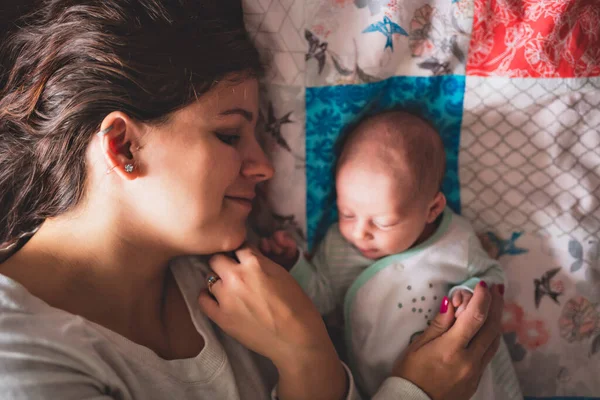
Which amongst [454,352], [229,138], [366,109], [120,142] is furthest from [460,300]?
[120,142]

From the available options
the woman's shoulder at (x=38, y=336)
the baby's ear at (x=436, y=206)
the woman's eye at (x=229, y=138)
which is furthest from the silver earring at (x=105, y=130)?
the baby's ear at (x=436, y=206)

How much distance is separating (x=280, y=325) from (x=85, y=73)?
0.68 m

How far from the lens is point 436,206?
1.37 meters

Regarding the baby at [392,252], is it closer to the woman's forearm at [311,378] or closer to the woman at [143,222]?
the woman at [143,222]

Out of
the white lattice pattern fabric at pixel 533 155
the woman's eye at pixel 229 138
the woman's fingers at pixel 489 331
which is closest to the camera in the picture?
the woman's eye at pixel 229 138

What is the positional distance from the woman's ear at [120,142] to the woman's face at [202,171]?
23mm

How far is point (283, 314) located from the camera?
112 cm

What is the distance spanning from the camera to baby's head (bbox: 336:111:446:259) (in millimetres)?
1254

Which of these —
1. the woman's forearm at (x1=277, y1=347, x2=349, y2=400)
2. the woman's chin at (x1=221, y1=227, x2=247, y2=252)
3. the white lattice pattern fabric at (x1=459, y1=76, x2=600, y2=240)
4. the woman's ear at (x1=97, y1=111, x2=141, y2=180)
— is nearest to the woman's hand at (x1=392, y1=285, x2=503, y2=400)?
the woman's forearm at (x1=277, y1=347, x2=349, y2=400)

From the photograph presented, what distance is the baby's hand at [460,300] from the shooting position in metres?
1.24

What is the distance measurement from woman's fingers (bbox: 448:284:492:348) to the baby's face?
0.24m

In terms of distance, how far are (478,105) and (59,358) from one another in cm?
116

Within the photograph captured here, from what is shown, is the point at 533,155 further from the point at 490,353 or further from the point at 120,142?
the point at 120,142

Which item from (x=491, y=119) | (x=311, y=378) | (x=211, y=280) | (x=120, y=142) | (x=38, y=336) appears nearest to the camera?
(x=38, y=336)
